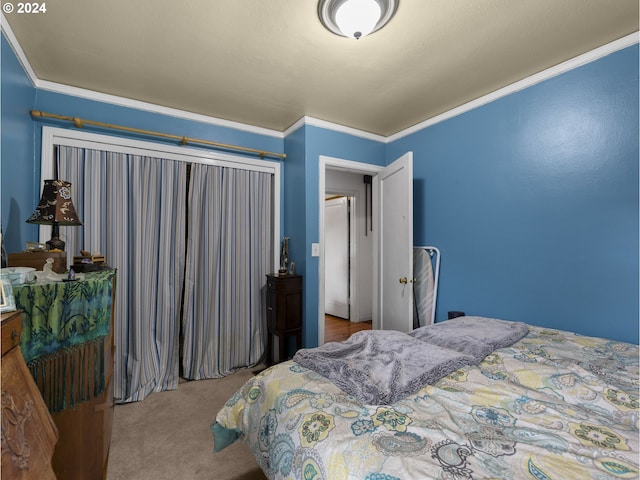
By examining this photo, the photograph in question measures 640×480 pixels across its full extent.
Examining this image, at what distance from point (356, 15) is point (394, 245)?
6.68 feet

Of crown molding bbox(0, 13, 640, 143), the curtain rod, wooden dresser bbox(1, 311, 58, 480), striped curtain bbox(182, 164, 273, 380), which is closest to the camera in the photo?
wooden dresser bbox(1, 311, 58, 480)

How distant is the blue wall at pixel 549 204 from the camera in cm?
179

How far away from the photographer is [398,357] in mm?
1378

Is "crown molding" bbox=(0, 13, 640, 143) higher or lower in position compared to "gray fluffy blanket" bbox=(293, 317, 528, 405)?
higher

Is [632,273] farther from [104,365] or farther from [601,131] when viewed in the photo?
[104,365]

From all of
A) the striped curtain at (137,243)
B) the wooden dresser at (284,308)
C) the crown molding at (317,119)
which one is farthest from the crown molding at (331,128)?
the wooden dresser at (284,308)

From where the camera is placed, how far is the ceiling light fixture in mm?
1490

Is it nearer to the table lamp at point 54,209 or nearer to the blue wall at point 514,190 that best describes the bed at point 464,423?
the blue wall at point 514,190

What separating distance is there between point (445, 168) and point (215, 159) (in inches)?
89.0

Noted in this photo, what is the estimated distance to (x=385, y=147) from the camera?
3490 mm

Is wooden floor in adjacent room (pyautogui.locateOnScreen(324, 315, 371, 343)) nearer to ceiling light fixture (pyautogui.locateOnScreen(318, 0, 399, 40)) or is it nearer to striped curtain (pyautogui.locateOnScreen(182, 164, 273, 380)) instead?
striped curtain (pyautogui.locateOnScreen(182, 164, 273, 380))

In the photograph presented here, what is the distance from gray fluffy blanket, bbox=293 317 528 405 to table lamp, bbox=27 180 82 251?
1563 mm

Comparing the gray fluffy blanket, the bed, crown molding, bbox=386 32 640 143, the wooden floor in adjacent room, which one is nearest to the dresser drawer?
the bed

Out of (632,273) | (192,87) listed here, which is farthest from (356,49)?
(632,273)
